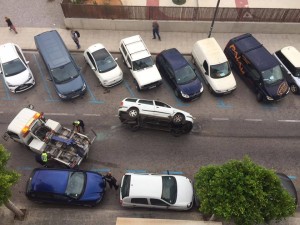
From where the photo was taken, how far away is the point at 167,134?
59.5 feet

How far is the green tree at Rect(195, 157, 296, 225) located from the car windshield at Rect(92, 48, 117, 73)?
10537mm

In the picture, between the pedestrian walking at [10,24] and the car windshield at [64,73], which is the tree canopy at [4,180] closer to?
the car windshield at [64,73]

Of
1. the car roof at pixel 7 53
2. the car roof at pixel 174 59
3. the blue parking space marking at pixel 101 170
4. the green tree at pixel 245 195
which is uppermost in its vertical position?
the green tree at pixel 245 195

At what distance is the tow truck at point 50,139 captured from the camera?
1611 centimetres

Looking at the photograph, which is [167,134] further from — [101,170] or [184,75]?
[101,170]

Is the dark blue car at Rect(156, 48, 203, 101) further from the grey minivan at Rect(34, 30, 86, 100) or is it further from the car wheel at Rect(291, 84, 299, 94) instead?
the car wheel at Rect(291, 84, 299, 94)

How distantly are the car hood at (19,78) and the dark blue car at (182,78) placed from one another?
896 cm

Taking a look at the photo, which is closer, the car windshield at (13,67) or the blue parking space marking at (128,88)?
the car windshield at (13,67)

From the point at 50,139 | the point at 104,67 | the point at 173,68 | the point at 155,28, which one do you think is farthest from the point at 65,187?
the point at 155,28

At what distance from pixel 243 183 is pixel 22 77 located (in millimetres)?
14915

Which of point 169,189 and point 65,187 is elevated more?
point 65,187

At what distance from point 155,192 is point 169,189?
0.78 meters

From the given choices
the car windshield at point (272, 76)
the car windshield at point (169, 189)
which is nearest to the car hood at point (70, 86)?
the car windshield at point (169, 189)

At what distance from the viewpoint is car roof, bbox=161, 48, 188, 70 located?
19.2m
